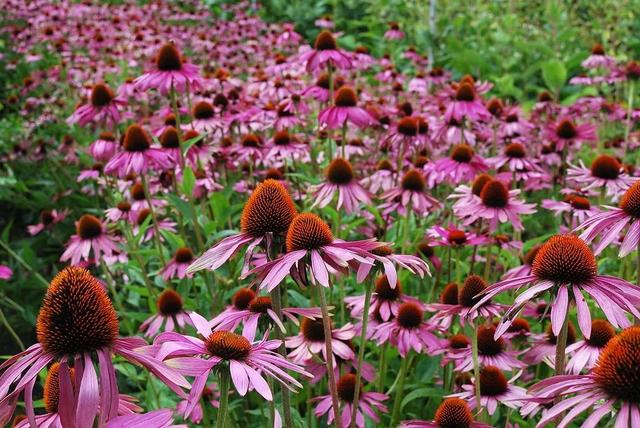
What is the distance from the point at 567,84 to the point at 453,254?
4.80 metres

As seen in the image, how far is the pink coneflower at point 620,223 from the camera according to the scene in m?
1.30

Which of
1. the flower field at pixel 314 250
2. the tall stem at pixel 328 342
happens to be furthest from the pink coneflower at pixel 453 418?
the tall stem at pixel 328 342

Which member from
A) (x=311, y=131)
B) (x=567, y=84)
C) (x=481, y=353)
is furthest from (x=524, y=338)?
(x=567, y=84)

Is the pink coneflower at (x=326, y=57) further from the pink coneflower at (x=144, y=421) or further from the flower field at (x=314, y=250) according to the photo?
the pink coneflower at (x=144, y=421)

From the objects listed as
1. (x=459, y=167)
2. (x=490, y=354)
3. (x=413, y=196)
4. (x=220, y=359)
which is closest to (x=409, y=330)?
(x=490, y=354)

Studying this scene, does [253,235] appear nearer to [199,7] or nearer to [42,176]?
[42,176]

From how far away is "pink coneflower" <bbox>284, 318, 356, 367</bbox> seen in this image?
5.39ft

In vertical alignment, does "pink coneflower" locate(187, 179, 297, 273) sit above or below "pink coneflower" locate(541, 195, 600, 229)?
above

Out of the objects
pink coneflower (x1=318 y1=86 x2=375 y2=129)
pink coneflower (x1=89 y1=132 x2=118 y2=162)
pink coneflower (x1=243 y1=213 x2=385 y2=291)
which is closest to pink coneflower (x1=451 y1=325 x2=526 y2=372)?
pink coneflower (x1=243 y1=213 x2=385 y2=291)

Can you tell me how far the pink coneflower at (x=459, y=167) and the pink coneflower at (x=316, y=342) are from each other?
3.30ft

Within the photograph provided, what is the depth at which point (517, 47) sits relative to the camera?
6.99 metres

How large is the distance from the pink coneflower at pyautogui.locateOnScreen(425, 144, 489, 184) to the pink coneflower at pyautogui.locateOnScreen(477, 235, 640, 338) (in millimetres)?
1374

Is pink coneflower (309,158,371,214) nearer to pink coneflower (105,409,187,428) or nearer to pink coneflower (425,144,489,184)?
pink coneflower (425,144,489,184)

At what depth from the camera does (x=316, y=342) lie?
1.71 m
